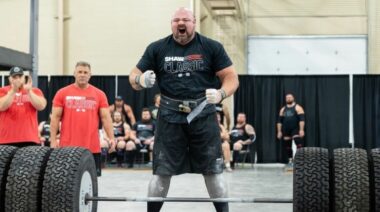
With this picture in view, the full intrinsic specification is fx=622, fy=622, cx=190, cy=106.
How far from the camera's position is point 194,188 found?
307 inches

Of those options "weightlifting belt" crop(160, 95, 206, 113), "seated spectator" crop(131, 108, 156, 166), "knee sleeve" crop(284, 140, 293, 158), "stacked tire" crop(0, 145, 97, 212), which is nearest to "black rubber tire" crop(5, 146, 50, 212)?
"stacked tire" crop(0, 145, 97, 212)

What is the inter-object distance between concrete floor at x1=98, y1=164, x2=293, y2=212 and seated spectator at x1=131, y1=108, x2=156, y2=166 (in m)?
0.81

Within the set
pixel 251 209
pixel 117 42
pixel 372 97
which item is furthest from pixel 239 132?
pixel 251 209

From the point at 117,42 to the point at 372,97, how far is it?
5891mm

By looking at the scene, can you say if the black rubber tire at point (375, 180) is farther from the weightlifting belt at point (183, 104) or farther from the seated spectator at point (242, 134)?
the seated spectator at point (242, 134)

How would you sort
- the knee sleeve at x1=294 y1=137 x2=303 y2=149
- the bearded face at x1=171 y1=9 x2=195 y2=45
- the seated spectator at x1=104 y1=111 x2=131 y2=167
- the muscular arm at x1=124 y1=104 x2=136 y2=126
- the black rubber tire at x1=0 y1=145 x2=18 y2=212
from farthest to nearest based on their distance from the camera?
the muscular arm at x1=124 y1=104 x2=136 y2=126, the seated spectator at x1=104 y1=111 x2=131 y2=167, the knee sleeve at x1=294 y1=137 x2=303 y2=149, the bearded face at x1=171 y1=9 x2=195 y2=45, the black rubber tire at x1=0 y1=145 x2=18 y2=212

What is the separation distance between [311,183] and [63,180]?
4.60ft

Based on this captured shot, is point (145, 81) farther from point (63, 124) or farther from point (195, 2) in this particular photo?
point (195, 2)

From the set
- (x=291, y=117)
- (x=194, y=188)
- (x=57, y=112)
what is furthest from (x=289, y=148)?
(x=57, y=112)

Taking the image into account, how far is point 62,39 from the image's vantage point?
1457 cm

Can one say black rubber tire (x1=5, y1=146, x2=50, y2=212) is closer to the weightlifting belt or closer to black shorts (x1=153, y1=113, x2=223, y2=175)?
black shorts (x1=153, y1=113, x2=223, y2=175)

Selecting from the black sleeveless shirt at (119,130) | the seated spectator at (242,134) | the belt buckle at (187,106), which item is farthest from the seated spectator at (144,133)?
the belt buckle at (187,106)

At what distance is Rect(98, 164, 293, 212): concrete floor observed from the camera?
Answer: 19.1 feet

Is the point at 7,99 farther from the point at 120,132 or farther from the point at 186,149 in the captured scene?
the point at 120,132
